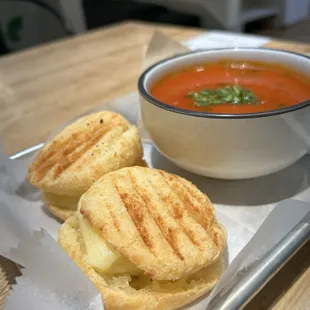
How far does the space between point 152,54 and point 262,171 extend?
29.2 inches

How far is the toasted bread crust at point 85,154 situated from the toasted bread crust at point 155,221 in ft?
0.24

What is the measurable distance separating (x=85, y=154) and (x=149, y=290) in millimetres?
347

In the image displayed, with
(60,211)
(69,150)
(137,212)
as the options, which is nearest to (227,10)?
(69,150)

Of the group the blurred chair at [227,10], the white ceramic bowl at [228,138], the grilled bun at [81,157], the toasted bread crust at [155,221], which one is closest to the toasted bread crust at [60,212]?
the grilled bun at [81,157]

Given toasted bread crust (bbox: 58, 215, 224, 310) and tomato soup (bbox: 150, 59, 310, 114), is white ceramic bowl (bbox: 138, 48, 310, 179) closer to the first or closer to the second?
tomato soup (bbox: 150, 59, 310, 114)

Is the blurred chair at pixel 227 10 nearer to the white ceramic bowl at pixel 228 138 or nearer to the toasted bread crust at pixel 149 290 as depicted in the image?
the white ceramic bowl at pixel 228 138

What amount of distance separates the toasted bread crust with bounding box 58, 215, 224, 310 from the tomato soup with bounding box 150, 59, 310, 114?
0.38m

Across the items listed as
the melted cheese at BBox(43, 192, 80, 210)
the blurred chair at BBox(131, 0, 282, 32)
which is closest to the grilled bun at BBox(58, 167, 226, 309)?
the melted cheese at BBox(43, 192, 80, 210)

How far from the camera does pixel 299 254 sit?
0.81 metres

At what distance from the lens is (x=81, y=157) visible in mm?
934

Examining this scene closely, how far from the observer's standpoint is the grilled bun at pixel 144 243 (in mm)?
687

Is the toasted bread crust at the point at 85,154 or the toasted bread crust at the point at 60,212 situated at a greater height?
the toasted bread crust at the point at 85,154

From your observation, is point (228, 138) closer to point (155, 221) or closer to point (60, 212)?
point (155, 221)

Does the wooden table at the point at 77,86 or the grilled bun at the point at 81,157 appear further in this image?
the grilled bun at the point at 81,157
